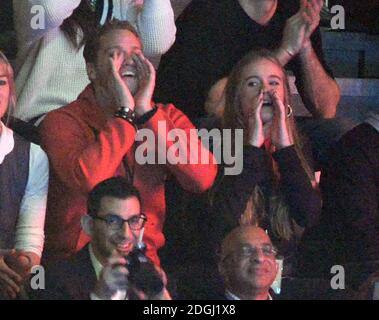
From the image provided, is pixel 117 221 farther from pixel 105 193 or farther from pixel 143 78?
pixel 143 78

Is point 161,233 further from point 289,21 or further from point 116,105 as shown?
point 289,21


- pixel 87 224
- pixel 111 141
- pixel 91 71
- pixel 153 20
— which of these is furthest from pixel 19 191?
pixel 153 20

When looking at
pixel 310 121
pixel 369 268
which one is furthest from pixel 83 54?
pixel 369 268

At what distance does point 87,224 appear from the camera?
13.8 feet

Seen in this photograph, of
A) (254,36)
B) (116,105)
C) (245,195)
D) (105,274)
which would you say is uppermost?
(254,36)

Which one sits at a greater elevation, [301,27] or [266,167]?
[301,27]

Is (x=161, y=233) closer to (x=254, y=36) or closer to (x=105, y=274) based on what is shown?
(x=105, y=274)

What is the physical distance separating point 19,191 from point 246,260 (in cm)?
82

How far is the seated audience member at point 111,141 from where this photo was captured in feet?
13.7

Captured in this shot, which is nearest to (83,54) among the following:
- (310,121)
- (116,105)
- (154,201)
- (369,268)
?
(116,105)

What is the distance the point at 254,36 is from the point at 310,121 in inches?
14.0

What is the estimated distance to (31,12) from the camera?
13.7 feet

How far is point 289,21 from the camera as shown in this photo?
432 centimetres

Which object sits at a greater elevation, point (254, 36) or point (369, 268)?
point (254, 36)
